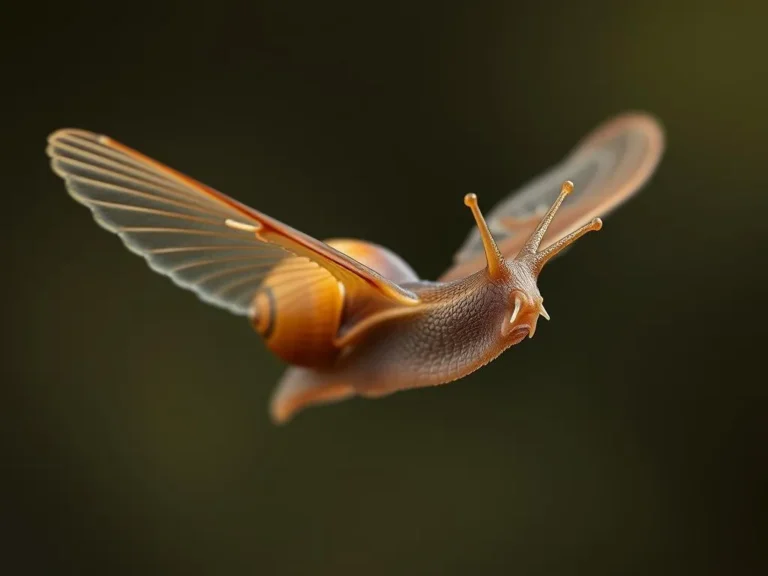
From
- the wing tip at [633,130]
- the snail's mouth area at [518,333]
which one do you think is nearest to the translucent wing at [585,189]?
the wing tip at [633,130]

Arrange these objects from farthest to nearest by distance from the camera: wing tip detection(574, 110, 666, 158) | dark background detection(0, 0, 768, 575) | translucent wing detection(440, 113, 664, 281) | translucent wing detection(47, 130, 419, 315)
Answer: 1. dark background detection(0, 0, 768, 575)
2. wing tip detection(574, 110, 666, 158)
3. translucent wing detection(440, 113, 664, 281)
4. translucent wing detection(47, 130, 419, 315)

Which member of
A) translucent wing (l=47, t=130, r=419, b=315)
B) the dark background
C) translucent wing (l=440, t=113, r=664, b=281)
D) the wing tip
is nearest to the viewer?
translucent wing (l=47, t=130, r=419, b=315)

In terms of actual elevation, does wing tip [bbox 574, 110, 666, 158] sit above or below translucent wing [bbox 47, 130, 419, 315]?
above

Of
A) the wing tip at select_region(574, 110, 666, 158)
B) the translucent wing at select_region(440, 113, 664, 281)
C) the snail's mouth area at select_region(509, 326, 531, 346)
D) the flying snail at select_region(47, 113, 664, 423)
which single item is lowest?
the snail's mouth area at select_region(509, 326, 531, 346)

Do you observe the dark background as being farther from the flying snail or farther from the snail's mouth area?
the snail's mouth area

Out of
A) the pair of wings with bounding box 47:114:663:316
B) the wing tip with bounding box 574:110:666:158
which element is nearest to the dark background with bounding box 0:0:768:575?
the wing tip with bounding box 574:110:666:158

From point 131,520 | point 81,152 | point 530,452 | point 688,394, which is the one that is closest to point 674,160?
point 688,394

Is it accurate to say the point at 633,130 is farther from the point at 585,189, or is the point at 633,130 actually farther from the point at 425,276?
the point at 425,276

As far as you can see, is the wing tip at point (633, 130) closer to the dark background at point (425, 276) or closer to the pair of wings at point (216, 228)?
the pair of wings at point (216, 228)
